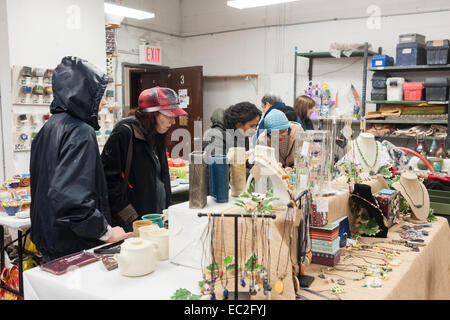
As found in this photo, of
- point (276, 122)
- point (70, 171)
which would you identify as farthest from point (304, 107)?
point (70, 171)

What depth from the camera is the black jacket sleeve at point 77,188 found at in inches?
65.1

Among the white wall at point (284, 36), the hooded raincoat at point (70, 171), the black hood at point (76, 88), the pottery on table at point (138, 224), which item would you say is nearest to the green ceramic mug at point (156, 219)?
the pottery on table at point (138, 224)

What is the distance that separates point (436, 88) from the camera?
16.8 ft

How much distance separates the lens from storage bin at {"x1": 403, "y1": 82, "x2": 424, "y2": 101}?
5266 millimetres

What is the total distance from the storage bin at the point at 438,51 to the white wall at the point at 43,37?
13.0 feet

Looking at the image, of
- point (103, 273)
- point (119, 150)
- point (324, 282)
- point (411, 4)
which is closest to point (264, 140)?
Result: point (119, 150)

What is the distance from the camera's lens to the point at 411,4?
5754 mm

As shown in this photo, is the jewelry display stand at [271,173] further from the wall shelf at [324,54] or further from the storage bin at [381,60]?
the wall shelf at [324,54]

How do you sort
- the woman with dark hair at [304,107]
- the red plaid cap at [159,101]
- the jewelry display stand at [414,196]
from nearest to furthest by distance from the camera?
the red plaid cap at [159,101], the jewelry display stand at [414,196], the woman with dark hair at [304,107]

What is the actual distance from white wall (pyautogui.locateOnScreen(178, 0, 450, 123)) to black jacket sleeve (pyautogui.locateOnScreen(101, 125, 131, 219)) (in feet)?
15.7

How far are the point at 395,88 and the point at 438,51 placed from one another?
0.65 meters

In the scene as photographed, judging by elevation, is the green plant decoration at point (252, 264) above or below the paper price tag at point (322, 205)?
below

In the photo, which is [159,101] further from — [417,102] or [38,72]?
[417,102]
